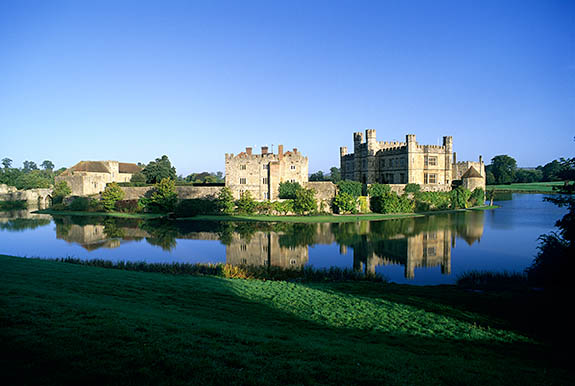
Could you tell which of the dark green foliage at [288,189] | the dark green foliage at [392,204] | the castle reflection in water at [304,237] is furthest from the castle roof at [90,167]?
the dark green foliage at [392,204]

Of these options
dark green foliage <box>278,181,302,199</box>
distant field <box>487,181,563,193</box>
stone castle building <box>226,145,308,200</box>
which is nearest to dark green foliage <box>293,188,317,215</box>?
dark green foliage <box>278,181,302,199</box>

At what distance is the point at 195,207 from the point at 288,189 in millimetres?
10948

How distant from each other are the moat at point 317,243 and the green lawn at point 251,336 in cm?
589

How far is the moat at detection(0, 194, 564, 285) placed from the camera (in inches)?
723

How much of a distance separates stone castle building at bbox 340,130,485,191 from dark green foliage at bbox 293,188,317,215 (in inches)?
437

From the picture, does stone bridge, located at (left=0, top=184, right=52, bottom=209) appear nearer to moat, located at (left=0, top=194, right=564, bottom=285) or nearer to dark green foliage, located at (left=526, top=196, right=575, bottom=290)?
moat, located at (left=0, top=194, right=564, bottom=285)

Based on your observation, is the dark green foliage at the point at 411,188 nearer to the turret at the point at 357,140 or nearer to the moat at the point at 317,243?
the moat at the point at 317,243

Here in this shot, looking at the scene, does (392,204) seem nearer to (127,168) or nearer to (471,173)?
(471,173)

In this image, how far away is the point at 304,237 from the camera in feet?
86.3

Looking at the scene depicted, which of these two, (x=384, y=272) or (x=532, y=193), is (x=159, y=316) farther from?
(x=532, y=193)

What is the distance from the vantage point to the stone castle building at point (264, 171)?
4125cm

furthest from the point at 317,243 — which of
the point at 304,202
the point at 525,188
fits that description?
the point at 525,188

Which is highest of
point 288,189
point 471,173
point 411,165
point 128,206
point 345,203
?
point 411,165

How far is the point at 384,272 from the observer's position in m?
16.4
